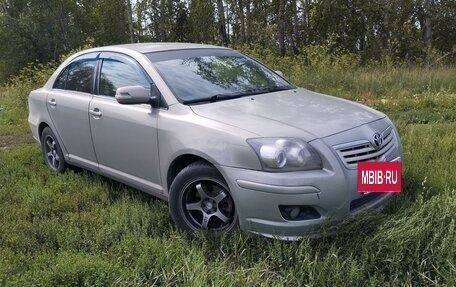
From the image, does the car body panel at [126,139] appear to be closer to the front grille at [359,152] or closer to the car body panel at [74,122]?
the car body panel at [74,122]

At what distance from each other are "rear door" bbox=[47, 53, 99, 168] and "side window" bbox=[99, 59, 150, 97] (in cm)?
20

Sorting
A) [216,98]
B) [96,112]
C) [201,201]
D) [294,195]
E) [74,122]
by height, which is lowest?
[201,201]

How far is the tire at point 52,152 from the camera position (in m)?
5.14

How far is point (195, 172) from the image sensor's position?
3271 mm

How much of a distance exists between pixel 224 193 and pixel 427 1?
23.8m

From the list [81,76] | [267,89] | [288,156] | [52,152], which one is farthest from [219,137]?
[52,152]

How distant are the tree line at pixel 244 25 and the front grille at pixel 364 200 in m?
11.3

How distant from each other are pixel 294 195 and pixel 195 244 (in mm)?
792

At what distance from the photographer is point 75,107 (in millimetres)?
4602

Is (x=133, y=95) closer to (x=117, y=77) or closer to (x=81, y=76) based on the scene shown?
(x=117, y=77)

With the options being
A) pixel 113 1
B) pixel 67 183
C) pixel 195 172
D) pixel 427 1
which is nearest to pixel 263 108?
pixel 195 172

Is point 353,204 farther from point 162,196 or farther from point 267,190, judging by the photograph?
point 162,196

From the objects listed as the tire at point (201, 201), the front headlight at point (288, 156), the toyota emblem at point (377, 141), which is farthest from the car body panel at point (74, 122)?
the toyota emblem at point (377, 141)

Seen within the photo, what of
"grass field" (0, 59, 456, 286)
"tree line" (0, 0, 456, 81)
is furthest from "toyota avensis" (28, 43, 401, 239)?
"tree line" (0, 0, 456, 81)
